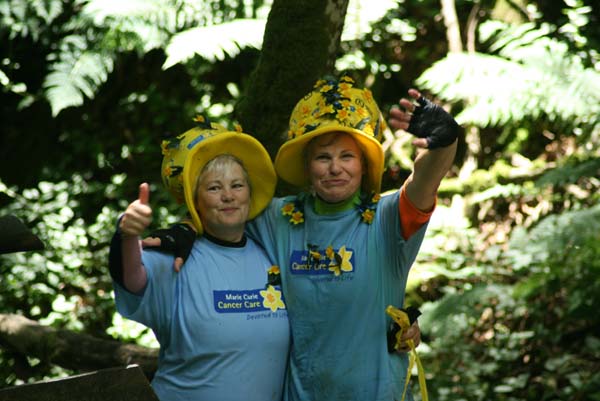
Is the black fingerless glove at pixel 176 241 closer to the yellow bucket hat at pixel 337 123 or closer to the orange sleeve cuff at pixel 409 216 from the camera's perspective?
the yellow bucket hat at pixel 337 123

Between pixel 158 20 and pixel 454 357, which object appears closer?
pixel 454 357

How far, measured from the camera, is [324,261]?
124 inches

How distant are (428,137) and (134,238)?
1140 millimetres

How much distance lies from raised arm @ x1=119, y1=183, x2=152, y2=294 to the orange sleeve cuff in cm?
98

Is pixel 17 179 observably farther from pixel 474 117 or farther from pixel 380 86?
pixel 474 117

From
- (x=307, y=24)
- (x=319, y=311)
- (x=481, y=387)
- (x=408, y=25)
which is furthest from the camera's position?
(x=408, y=25)

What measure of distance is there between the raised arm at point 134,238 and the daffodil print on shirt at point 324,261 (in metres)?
0.64

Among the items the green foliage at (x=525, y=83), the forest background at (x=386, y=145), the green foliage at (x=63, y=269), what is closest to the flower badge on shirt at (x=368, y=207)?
the forest background at (x=386, y=145)

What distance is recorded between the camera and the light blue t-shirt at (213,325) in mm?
3025

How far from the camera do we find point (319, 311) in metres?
3.11

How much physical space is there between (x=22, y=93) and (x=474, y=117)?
167 inches

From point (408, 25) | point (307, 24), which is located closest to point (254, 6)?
point (408, 25)

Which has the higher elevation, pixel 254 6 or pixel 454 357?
pixel 254 6

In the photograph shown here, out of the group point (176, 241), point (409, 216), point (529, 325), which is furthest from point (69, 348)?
point (529, 325)
